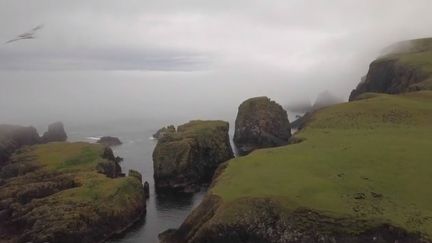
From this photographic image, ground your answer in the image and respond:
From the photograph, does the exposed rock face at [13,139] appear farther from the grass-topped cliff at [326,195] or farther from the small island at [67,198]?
the grass-topped cliff at [326,195]

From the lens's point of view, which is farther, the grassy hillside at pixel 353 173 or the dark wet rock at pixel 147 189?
the dark wet rock at pixel 147 189

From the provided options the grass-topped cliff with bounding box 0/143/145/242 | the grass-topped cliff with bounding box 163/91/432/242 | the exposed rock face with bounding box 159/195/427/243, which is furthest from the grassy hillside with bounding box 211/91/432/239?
the grass-topped cliff with bounding box 0/143/145/242

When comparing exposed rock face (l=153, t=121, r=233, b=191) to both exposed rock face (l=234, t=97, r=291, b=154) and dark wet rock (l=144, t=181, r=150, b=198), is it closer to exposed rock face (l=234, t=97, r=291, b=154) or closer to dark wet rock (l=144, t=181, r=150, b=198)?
dark wet rock (l=144, t=181, r=150, b=198)

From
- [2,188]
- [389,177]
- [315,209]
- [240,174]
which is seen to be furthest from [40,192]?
[389,177]

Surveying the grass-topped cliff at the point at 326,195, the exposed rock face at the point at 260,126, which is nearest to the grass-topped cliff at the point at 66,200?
the grass-topped cliff at the point at 326,195

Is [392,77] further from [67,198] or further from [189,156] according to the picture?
[67,198]

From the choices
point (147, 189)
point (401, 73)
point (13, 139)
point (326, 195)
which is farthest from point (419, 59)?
point (13, 139)
